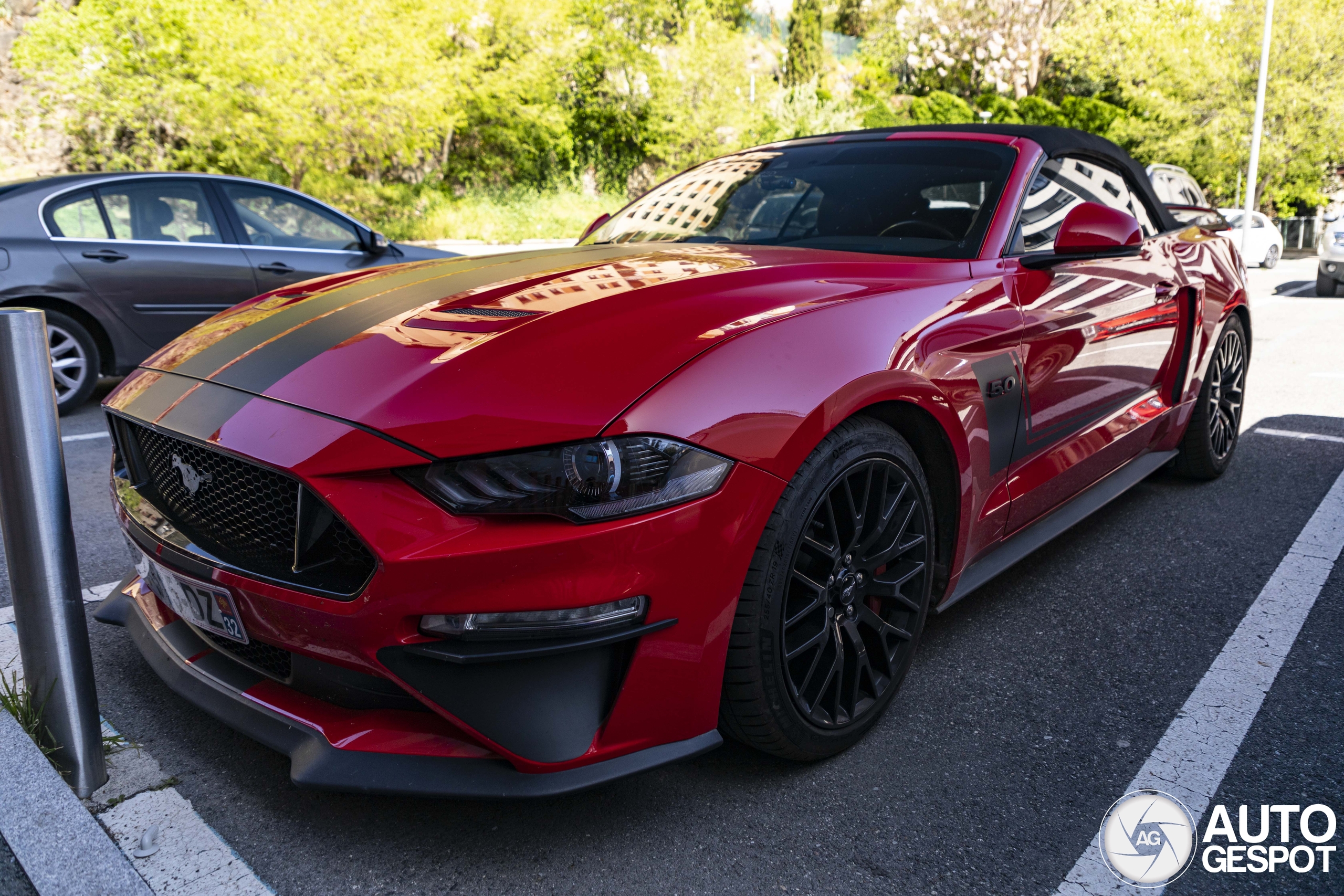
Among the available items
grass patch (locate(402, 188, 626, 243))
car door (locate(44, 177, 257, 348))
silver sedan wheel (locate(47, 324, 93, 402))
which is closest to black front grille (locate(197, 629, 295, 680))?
silver sedan wheel (locate(47, 324, 93, 402))

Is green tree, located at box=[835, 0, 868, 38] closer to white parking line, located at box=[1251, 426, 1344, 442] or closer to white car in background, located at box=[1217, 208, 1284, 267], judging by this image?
white car in background, located at box=[1217, 208, 1284, 267]

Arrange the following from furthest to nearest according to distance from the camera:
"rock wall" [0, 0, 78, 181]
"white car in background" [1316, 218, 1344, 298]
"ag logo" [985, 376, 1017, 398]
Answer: "rock wall" [0, 0, 78, 181]
"white car in background" [1316, 218, 1344, 298]
"ag logo" [985, 376, 1017, 398]

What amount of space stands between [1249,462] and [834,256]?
321 cm

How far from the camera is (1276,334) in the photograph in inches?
356

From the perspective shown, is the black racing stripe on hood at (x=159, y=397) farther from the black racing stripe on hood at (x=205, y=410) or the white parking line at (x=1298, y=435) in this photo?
the white parking line at (x=1298, y=435)

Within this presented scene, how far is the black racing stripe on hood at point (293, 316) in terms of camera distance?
2.14m

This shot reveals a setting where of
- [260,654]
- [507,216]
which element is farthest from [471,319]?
[507,216]

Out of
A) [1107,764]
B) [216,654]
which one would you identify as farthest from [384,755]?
[1107,764]

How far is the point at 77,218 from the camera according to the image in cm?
568

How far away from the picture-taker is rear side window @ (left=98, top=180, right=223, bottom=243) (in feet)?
19.2

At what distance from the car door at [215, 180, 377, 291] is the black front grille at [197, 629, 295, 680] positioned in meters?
4.73

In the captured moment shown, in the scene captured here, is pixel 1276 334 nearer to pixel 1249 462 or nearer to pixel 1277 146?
pixel 1249 462

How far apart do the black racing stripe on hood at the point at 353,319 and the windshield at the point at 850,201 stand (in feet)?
1.72

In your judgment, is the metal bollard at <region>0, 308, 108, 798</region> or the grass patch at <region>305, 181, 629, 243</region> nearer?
the metal bollard at <region>0, 308, 108, 798</region>
